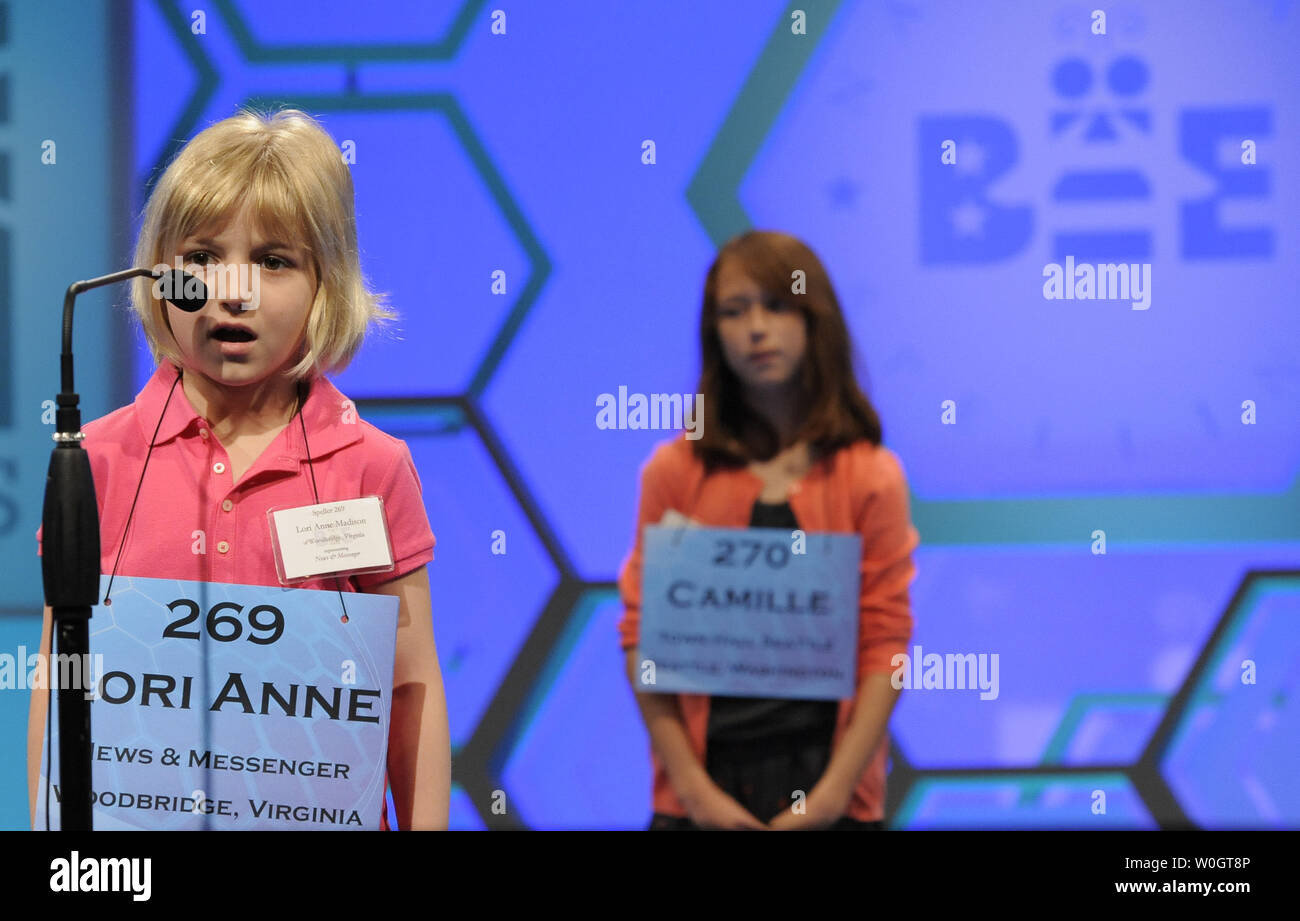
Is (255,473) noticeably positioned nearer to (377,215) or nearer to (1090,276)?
(377,215)

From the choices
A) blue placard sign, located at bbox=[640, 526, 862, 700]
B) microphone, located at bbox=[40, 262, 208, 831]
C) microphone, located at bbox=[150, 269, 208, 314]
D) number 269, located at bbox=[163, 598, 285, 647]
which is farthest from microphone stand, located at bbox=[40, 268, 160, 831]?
blue placard sign, located at bbox=[640, 526, 862, 700]

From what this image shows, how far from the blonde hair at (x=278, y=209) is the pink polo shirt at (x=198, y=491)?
0.11 metres

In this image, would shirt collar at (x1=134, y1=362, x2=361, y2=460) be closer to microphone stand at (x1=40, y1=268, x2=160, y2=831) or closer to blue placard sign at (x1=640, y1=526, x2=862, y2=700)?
microphone stand at (x1=40, y1=268, x2=160, y2=831)

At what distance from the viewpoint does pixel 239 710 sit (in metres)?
1.66

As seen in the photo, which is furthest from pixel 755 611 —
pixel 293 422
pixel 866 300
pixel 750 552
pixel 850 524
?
pixel 293 422

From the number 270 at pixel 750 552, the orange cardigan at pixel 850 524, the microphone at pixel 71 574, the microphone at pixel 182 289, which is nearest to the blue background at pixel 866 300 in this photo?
the orange cardigan at pixel 850 524

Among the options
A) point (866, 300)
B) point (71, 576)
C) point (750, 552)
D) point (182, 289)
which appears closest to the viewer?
point (71, 576)

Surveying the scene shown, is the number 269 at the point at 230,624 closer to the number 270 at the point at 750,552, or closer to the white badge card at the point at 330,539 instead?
the white badge card at the point at 330,539

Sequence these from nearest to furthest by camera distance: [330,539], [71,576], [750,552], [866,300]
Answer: [71,576]
[330,539]
[750,552]
[866,300]

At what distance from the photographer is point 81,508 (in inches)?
51.4

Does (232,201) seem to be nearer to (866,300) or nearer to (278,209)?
(278,209)

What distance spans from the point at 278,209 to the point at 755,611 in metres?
0.93

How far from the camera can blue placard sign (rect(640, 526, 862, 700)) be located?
6.04 ft
